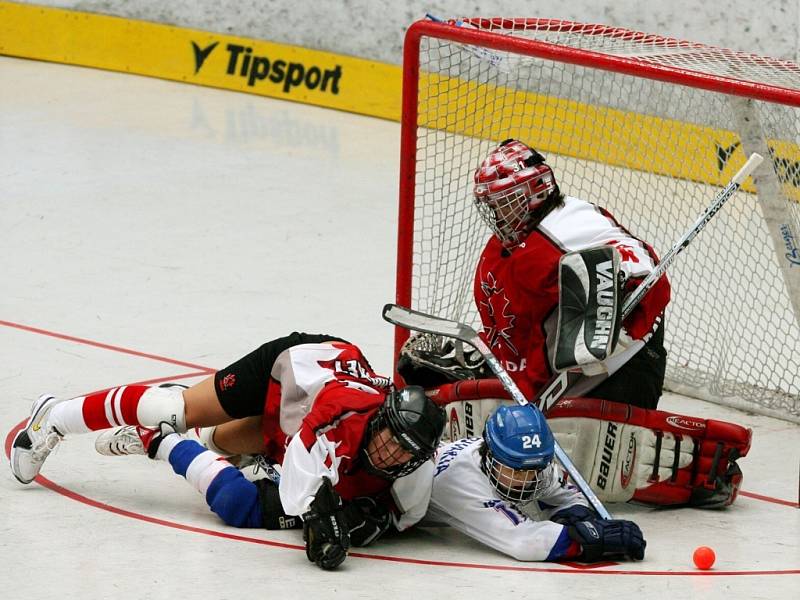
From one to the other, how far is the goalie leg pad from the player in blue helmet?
1.31 ft

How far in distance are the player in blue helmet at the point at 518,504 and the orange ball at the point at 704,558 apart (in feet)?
0.47

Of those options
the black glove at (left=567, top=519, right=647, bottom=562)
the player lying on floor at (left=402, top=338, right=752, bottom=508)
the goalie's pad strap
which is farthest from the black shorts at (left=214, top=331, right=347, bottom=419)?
the black glove at (left=567, top=519, right=647, bottom=562)

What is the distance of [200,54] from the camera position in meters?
10.1

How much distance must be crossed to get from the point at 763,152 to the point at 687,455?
3.97ft

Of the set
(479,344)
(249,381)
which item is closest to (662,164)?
(479,344)

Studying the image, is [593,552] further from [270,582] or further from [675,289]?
[675,289]

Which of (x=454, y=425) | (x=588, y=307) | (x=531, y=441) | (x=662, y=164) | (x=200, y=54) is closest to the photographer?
(x=531, y=441)

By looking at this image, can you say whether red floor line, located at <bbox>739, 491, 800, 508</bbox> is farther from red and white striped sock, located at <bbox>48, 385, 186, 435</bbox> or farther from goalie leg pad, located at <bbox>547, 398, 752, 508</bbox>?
red and white striped sock, located at <bbox>48, 385, 186, 435</bbox>

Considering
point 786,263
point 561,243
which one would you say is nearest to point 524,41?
point 561,243

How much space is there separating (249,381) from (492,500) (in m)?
0.78

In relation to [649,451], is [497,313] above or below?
above

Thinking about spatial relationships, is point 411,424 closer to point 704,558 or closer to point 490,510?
point 490,510

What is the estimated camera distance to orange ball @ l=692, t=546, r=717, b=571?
3760mm

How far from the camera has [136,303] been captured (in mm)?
6121
